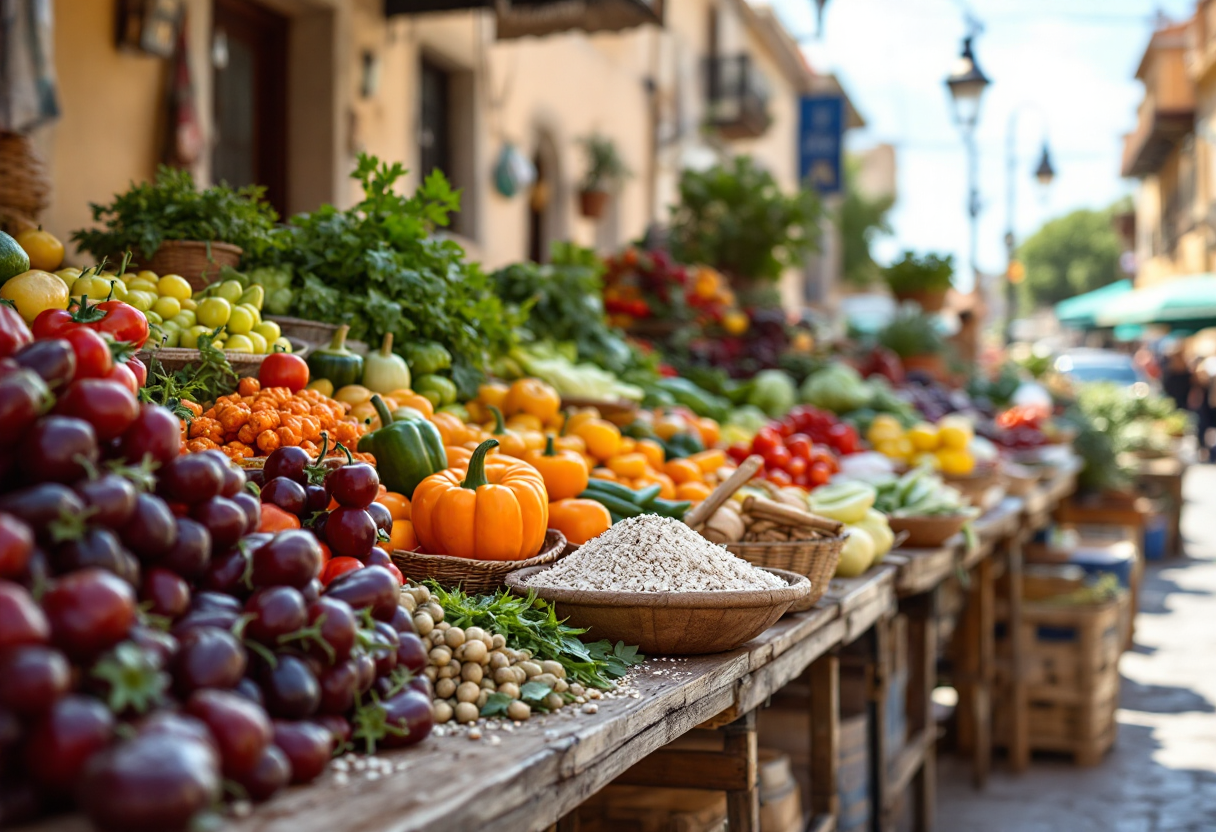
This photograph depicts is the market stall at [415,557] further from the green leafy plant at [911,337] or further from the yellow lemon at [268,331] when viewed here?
the green leafy plant at [911,337]

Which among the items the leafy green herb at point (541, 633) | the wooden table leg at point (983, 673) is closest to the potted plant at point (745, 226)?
the wooden table leg at point (983, 673)

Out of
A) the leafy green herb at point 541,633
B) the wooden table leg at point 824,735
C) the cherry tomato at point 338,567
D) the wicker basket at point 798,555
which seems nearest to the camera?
the cherry tomato at point 338,567

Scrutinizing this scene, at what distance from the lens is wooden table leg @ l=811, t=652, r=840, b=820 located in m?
3.47

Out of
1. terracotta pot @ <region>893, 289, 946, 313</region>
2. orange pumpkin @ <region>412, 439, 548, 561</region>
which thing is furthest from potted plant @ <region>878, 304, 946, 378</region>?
orange pumpkin @ <region>412, 439, 548, 561</region>

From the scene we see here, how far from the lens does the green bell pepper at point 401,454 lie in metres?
2.75

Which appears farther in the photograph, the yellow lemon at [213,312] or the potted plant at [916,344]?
the potted plant at [916,344]

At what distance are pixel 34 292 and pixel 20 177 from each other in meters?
1.86

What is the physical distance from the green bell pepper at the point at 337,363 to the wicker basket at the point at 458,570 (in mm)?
916

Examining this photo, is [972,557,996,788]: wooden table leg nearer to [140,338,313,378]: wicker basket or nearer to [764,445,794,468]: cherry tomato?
[764,445,794,468]: cherry tomato

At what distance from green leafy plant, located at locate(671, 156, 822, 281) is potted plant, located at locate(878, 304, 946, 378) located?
1.11 meters

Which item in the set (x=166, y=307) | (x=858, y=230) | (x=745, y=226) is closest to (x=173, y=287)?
(x=166, y=307)

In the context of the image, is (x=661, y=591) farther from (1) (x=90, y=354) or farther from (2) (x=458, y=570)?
(1) (x=90, y=354)

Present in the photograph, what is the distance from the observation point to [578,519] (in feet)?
9.72

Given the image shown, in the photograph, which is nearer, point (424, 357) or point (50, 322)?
point (50, 322)
